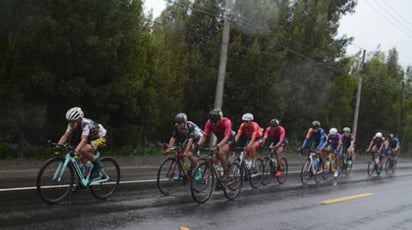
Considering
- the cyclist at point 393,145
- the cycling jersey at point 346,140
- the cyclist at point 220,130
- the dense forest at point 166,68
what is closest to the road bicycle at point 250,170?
the cyclist at point 220,130

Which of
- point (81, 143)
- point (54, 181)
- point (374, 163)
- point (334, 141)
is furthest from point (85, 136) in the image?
point (374, 163)

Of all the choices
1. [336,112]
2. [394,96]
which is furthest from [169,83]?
[394,96]

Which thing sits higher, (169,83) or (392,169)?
(169,83)

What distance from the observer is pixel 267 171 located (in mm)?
13891

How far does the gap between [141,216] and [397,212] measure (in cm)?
577

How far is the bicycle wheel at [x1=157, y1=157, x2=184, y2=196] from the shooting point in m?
9.89

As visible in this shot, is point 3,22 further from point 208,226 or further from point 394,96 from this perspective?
point 394,96

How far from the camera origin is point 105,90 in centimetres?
1606

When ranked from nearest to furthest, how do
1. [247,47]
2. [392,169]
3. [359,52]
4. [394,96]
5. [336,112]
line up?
[392,169] < [247,47] < [336,112] < [359,52] < [394,96]

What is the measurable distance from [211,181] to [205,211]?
128cm

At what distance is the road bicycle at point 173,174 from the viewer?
9.89 m

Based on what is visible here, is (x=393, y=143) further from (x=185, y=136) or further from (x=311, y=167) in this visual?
(x=185, y=136)

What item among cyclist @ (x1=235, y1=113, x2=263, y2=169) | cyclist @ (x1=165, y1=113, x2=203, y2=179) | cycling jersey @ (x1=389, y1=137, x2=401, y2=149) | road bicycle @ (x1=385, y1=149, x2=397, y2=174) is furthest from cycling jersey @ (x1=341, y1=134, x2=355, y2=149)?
cyclist @ (x1=165, y1=113, x2=203, y2=179)

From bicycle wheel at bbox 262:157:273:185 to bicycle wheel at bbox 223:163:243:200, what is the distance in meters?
3.01
